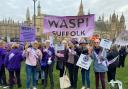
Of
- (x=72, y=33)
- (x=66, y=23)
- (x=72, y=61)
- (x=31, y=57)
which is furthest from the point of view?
(x=66, y=23)

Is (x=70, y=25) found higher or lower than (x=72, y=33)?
higher

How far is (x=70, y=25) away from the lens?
14.6 m

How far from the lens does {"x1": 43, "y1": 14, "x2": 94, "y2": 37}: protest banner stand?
1428 cm

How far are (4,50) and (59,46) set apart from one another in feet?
7.61

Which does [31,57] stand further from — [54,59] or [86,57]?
[86,57]

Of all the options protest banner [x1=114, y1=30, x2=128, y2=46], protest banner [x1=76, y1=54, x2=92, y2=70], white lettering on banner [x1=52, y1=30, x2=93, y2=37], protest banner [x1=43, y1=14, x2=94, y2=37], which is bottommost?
protest banner [x1=76, y1=54, x2=92, y2=70]

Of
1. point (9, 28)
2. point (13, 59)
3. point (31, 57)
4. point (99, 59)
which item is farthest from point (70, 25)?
point (9, 28)

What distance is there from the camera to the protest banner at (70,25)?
562 inches

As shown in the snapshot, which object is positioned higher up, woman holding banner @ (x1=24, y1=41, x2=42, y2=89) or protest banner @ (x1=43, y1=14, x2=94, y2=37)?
protest banner @ (x1=43, y1=14, x2=94, y2=37)

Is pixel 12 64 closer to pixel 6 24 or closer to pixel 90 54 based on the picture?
pixel 90 54

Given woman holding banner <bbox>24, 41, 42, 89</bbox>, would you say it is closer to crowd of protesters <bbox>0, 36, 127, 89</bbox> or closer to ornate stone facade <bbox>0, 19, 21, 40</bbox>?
crowd of protesters <bbox>0, 36, 127, 89</bbox>

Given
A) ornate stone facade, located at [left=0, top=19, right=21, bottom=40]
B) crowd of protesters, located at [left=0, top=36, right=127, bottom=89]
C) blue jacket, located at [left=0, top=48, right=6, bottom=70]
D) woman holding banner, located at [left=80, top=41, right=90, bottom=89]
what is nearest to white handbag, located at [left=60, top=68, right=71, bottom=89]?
crowd of protesters, located at [left=0, top=36, right=127, bottom=89]

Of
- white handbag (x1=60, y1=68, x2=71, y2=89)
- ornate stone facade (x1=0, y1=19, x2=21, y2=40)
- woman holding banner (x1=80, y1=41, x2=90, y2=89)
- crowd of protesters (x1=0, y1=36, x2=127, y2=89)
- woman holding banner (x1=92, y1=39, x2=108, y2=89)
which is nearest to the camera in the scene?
woman holding banner (x1=92, y1=39, x2=108, y2=89)

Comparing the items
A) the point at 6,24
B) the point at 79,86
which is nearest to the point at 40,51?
the point at 79,86
